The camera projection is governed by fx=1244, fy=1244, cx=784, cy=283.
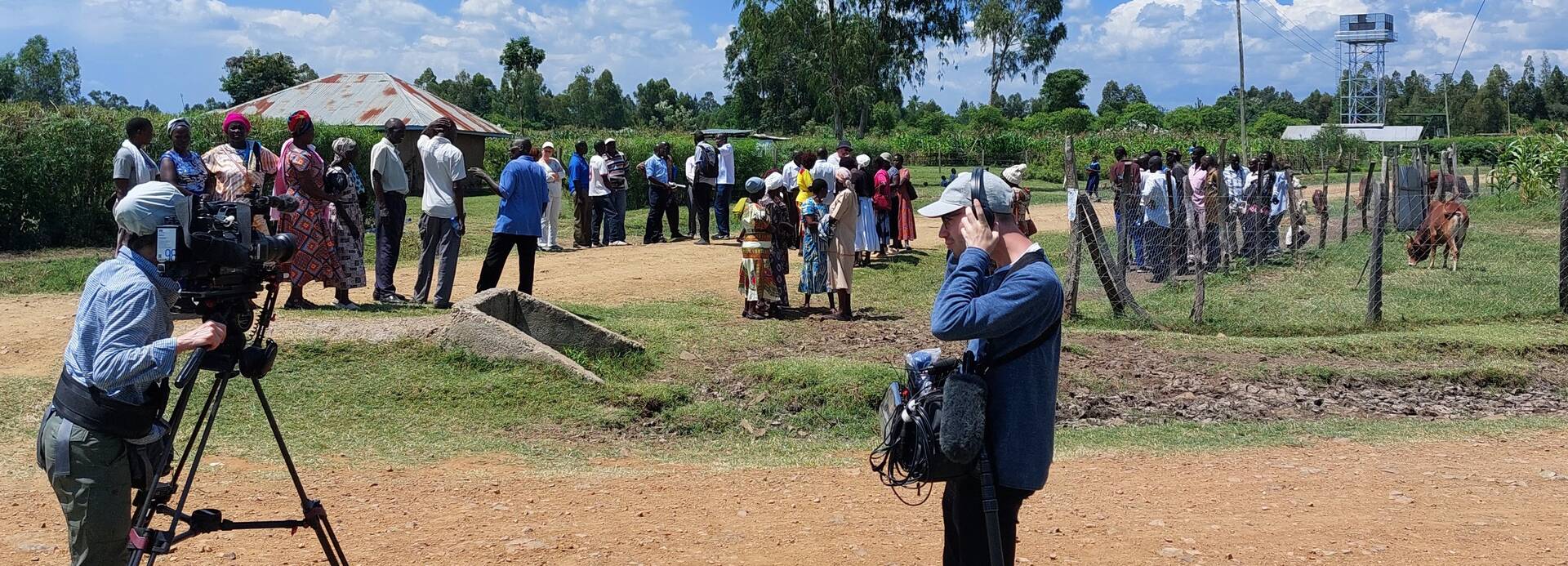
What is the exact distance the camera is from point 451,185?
10844 mm

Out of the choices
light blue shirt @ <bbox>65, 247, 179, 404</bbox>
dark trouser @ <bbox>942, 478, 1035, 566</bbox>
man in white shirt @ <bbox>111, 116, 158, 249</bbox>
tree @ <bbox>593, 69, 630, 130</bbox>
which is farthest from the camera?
tree @ <bbox>593, 69, 630, 130</bbox>

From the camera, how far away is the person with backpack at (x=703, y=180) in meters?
18.1

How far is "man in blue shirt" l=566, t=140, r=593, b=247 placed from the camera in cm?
1741

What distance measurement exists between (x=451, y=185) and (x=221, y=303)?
23.3 feet

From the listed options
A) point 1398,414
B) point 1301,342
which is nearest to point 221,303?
point 1398,414

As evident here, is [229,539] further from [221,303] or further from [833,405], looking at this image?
[833,405]

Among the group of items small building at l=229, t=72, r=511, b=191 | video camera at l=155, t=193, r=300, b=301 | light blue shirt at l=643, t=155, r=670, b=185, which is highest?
small building at l=229, t=72, r=511, b=191

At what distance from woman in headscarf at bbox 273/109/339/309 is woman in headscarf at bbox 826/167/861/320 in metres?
4.51

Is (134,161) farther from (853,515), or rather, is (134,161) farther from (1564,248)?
(1564,248)

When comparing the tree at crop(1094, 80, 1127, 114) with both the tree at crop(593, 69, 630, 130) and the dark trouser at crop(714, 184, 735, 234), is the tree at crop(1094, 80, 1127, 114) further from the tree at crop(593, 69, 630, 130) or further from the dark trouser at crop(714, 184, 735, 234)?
the dark trouser at crop(714, 184, 735, 234)

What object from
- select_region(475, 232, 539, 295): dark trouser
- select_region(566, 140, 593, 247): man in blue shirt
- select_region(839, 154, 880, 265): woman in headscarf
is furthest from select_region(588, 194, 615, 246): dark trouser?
select_region(475, 232, 539, 295): dark trouser

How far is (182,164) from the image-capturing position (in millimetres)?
9133

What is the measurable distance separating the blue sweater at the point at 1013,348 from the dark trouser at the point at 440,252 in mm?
7784

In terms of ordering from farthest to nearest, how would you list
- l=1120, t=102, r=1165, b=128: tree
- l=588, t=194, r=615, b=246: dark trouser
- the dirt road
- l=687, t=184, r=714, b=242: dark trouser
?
l=1120, t=102, r=1165, b=128: tree → l=687, t=184, r=714, b=242: dark trouser → l=588, t=194, r=615, b=246: dark trouser → the dirt road
